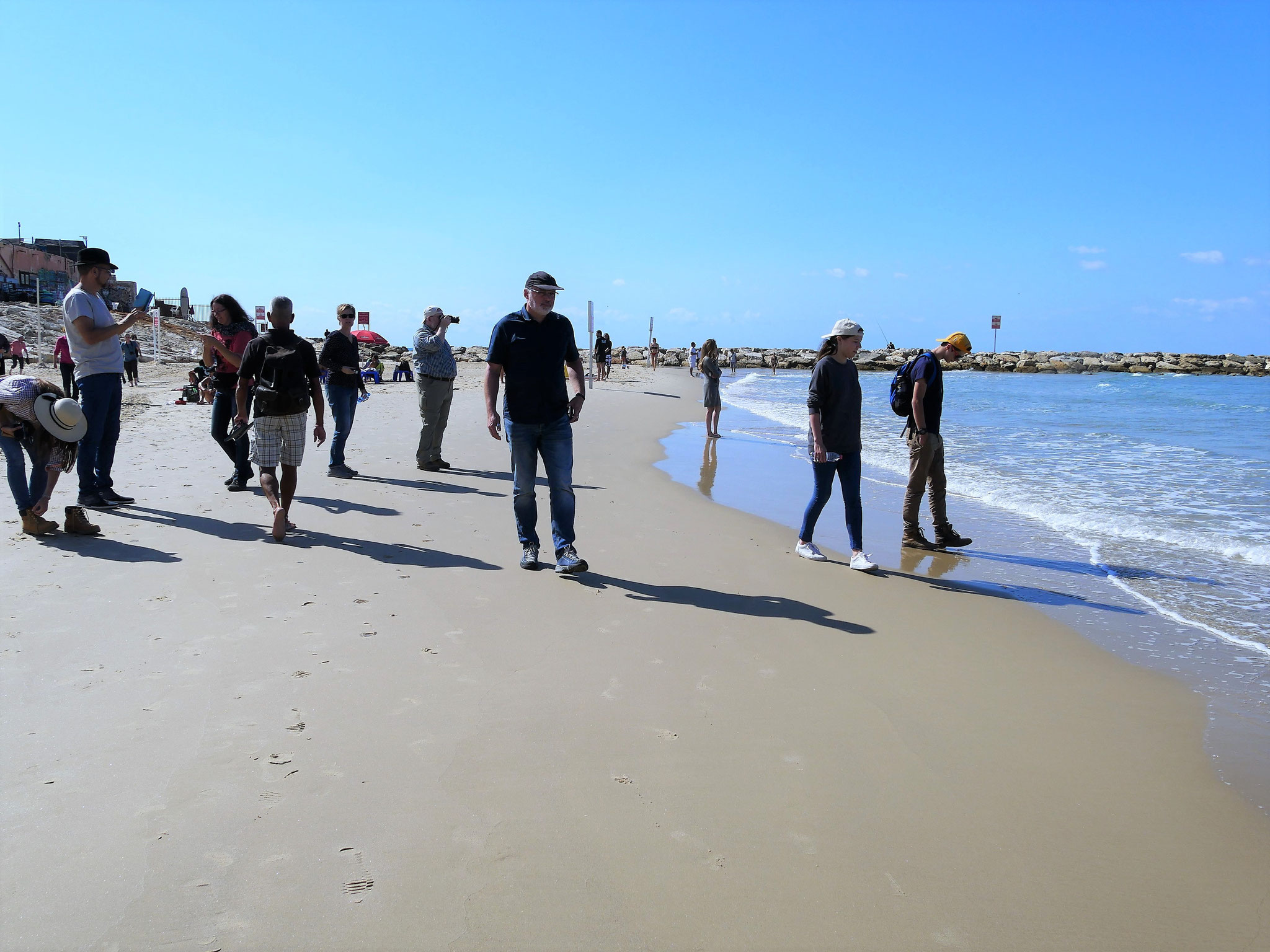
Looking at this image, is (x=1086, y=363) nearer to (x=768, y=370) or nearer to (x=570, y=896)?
(x=768, y=370)

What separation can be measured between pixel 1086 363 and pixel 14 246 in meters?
86.8

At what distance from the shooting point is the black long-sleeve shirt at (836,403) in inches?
238

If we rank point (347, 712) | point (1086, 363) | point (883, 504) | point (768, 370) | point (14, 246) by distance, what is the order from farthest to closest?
point (1086, 363) → point (768, 370) → point (14, 246) → point (883, 504) → point (347, 712)

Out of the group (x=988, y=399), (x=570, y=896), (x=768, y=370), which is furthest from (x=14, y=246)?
(x=570, y=896)

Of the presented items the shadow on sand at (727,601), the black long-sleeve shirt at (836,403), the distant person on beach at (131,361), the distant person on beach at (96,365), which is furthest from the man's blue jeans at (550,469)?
the distant person on beach at (131,361)

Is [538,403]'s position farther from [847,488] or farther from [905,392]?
[905,392]

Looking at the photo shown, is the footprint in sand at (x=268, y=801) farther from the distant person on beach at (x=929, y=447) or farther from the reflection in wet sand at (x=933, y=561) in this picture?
the distant person on beach at (x=929, y=447)

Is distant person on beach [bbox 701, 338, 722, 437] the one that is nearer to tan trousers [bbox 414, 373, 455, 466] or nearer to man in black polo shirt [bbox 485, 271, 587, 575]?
tan trousers [bbox 414, 373, 455, 466]

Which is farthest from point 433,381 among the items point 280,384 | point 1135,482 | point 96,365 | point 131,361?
point 131,361

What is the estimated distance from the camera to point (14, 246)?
51.0 metres

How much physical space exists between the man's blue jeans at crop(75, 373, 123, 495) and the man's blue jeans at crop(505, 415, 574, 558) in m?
3.46

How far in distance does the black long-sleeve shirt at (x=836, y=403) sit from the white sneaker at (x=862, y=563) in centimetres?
79

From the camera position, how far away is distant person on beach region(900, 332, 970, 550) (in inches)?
265

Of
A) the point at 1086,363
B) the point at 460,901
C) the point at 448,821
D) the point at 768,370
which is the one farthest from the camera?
the point at 1086,363
